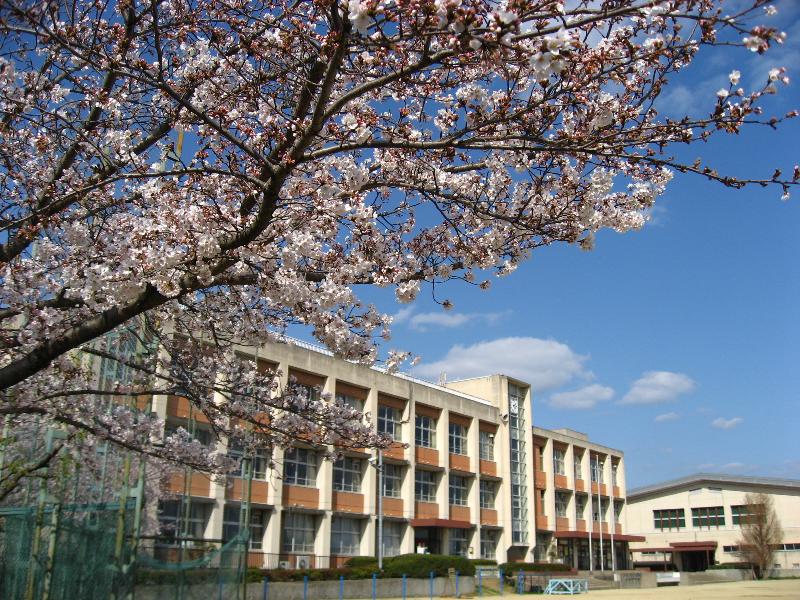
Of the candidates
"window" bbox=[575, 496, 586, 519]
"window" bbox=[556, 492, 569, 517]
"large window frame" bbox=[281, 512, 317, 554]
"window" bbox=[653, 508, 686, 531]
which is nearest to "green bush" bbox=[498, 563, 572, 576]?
"window" bbox=[556, 492, 569, 517]

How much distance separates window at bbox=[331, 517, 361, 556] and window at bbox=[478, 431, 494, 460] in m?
13.9

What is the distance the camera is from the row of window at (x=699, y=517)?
241 ft

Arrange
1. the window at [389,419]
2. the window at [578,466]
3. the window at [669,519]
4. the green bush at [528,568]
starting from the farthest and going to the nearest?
1. the window at [669,519]
2. the window at [578,466]
3. the green bush at [528,568]
4. the window at [389,419]

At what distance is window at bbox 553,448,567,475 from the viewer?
6088 cm

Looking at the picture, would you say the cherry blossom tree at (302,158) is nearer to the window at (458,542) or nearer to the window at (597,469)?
the window at (458,542)

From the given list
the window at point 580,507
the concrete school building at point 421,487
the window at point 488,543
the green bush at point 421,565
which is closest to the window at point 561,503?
the concrete school building at point 421,487

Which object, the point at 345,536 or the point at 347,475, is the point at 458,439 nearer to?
the point at 347,475

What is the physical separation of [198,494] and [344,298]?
25.1 m

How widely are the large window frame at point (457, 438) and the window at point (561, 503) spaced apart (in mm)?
14584

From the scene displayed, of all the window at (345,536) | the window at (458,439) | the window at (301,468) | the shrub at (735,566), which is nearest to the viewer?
the window at (301,468)

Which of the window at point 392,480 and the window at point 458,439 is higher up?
the window at point 458,439

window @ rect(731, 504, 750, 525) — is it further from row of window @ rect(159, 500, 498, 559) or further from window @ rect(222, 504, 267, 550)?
window @ rect(222, 504, 267, 550)

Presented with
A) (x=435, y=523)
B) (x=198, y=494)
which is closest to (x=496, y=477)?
(x=435, y=523)

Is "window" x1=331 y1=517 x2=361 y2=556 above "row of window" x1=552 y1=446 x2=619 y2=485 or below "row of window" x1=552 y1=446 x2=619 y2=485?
below
